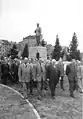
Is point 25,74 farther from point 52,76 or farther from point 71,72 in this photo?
point 71,72

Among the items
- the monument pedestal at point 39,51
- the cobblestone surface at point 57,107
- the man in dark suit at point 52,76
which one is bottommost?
the cobblestone surface at point 57,107

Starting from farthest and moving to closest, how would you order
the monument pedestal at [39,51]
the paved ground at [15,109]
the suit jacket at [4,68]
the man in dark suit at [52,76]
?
the monument pedestal at [39,51], the suit jacket at [4,68], the man in dark suit at [52,76], the paved ground at [15,109]

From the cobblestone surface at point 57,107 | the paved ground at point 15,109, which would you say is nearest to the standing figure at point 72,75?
the cobblestone surface at point 57,107

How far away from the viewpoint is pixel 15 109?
555cm

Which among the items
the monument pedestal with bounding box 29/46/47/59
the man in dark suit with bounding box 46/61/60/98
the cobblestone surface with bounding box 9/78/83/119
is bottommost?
the cobblestone surface with bounding box 9/78/83/119

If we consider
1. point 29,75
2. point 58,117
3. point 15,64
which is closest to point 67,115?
point 58,117

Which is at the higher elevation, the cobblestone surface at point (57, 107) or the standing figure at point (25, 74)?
the standing figure at point (25, 74)

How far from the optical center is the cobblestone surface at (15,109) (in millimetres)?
4875

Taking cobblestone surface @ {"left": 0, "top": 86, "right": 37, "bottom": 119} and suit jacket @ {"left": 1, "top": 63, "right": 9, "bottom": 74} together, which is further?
suit jacket @ {"left": 1, "top": 63, "right": 9, "bottom": 74}

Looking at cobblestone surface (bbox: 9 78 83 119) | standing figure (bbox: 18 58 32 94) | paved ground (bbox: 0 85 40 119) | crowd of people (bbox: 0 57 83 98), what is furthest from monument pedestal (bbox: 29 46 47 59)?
paved ground (bbox: 0 85 40 119)

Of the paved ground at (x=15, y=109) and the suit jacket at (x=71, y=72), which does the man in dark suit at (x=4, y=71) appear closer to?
the paved ground at (x=15, y=109)

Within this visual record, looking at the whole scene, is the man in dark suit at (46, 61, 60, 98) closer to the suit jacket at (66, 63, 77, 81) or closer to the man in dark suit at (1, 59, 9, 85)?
the suit jacket at (66, 63, 77, 81)

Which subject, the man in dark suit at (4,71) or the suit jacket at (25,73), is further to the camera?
the man in dark suit at (4,71)

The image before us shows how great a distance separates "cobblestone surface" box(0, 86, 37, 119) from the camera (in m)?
4.88
